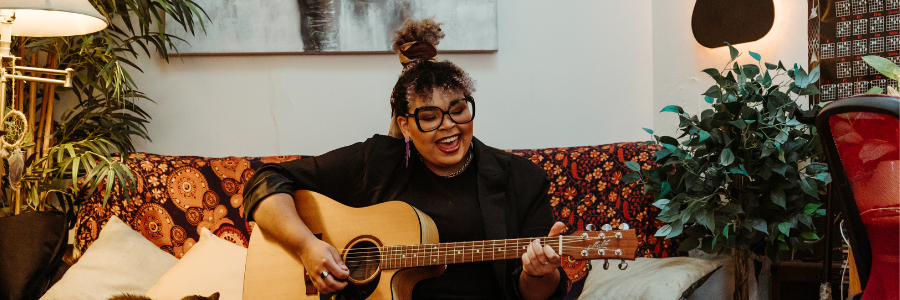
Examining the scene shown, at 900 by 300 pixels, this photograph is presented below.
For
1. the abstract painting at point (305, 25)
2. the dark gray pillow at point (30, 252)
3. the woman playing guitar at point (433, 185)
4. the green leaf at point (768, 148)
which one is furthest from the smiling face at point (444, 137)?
the dark gray pillow at point (30, 252)

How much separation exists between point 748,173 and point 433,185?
3.28 ft

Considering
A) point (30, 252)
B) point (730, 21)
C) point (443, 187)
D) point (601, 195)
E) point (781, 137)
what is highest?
point (730, 21)

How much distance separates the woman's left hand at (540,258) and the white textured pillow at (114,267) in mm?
1464

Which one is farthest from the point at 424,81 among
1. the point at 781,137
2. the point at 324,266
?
the point at 781,137

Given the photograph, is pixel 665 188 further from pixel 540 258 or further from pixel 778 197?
pixel 540 258

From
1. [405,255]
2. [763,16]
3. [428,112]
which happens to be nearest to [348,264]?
[405,255]

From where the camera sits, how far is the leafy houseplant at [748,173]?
1787mm

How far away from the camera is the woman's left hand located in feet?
4.58

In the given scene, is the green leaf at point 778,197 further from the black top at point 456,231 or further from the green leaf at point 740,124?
the black top at point 456,231

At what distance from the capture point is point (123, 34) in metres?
2.47

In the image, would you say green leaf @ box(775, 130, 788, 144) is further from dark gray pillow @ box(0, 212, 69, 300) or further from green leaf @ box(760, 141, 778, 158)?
dark gray pillow @ box(0, 212, 69, 300)

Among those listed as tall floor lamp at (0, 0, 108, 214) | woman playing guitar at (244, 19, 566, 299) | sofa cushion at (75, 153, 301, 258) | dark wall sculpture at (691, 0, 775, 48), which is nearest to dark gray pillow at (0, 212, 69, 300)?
sofa cushion at (75, 153, 301, 258)

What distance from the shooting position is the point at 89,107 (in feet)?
8.02

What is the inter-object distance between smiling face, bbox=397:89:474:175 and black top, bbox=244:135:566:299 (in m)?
0.09
